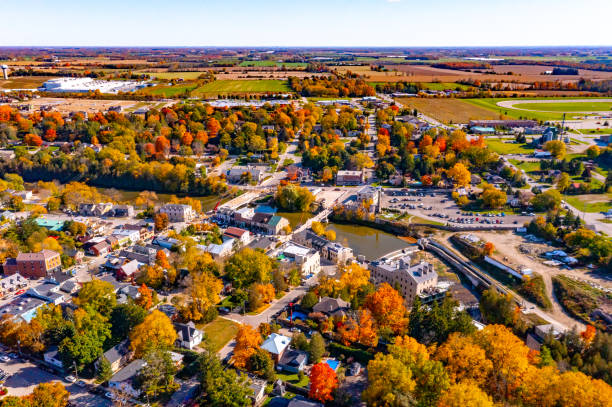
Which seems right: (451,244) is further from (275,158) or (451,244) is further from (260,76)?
(260,76)

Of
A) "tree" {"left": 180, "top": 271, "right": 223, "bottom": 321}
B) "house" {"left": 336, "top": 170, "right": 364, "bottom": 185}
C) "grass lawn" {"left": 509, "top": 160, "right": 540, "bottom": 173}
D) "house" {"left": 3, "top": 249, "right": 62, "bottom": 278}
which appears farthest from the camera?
"grass lawn" {"left": 509, "top": 160, "right": 540, "bottom": 173}

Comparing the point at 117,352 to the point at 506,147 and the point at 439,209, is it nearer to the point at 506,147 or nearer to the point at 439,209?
the point at 439,209

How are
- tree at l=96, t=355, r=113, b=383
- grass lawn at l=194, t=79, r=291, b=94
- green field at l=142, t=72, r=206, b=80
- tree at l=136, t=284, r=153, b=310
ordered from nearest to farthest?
tree at l=96, t=355, r=113, b=383 < tree at l=136, t=284, r=153, b=310 < grass lawn at l=194, t=79, r=291, b=94 < green field at l=142, t=72, r=206, b=80

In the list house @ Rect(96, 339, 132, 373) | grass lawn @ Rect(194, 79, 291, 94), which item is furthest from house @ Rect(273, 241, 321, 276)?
grass lawn @ Rect(194, 79, 291, 94)

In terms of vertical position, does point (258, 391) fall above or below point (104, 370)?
below

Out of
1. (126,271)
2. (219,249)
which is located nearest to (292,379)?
(219,249)

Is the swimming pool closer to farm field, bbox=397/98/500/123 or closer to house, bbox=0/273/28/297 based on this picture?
house, bbox=0/273/28/297
